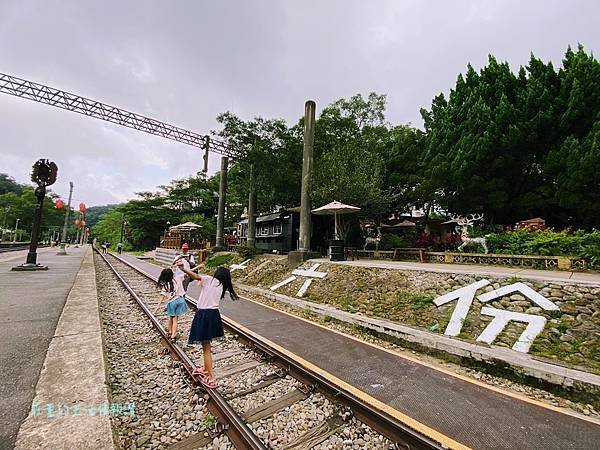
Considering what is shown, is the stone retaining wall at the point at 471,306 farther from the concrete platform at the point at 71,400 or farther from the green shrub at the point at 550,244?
the concrete platform at the point at 71,400

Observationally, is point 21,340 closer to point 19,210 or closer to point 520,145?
point 520,145

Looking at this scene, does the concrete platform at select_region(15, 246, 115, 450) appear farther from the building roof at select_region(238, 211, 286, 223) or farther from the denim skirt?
the building roof at select_region(238, 211, 286, 223)

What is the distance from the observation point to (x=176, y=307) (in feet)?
17.3

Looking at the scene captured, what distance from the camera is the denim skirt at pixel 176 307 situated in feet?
17.2

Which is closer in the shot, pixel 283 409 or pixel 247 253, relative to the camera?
pixel 283 409

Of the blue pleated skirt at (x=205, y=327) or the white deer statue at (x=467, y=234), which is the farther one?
the white deer statue at (x=467, y=234)

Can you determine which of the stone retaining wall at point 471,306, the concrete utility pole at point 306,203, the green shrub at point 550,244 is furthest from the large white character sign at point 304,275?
the green shrub at point 550,244

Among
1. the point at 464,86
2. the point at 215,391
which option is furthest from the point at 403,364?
the point at 464,86

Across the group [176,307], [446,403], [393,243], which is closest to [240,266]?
[393,243]

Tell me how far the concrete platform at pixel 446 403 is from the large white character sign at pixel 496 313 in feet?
4.65

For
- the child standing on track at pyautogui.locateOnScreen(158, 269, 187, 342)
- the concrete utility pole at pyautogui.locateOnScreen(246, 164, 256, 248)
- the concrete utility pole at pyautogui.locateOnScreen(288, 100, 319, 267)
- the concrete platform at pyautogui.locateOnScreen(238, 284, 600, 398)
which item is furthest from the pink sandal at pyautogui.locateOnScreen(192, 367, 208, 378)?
the concrete utility pole at pyautogui.locateOnScreen(246, 164, 256, 248)

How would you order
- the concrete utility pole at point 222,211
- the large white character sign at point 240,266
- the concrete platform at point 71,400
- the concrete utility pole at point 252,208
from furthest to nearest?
the concrete utility pole at point 222,211, the concrete utility pole at point 252,208, the large white character sign at point 240,266, the concrete platform at point 71,400

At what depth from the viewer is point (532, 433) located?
2.70m

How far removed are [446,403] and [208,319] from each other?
10.1 feet
